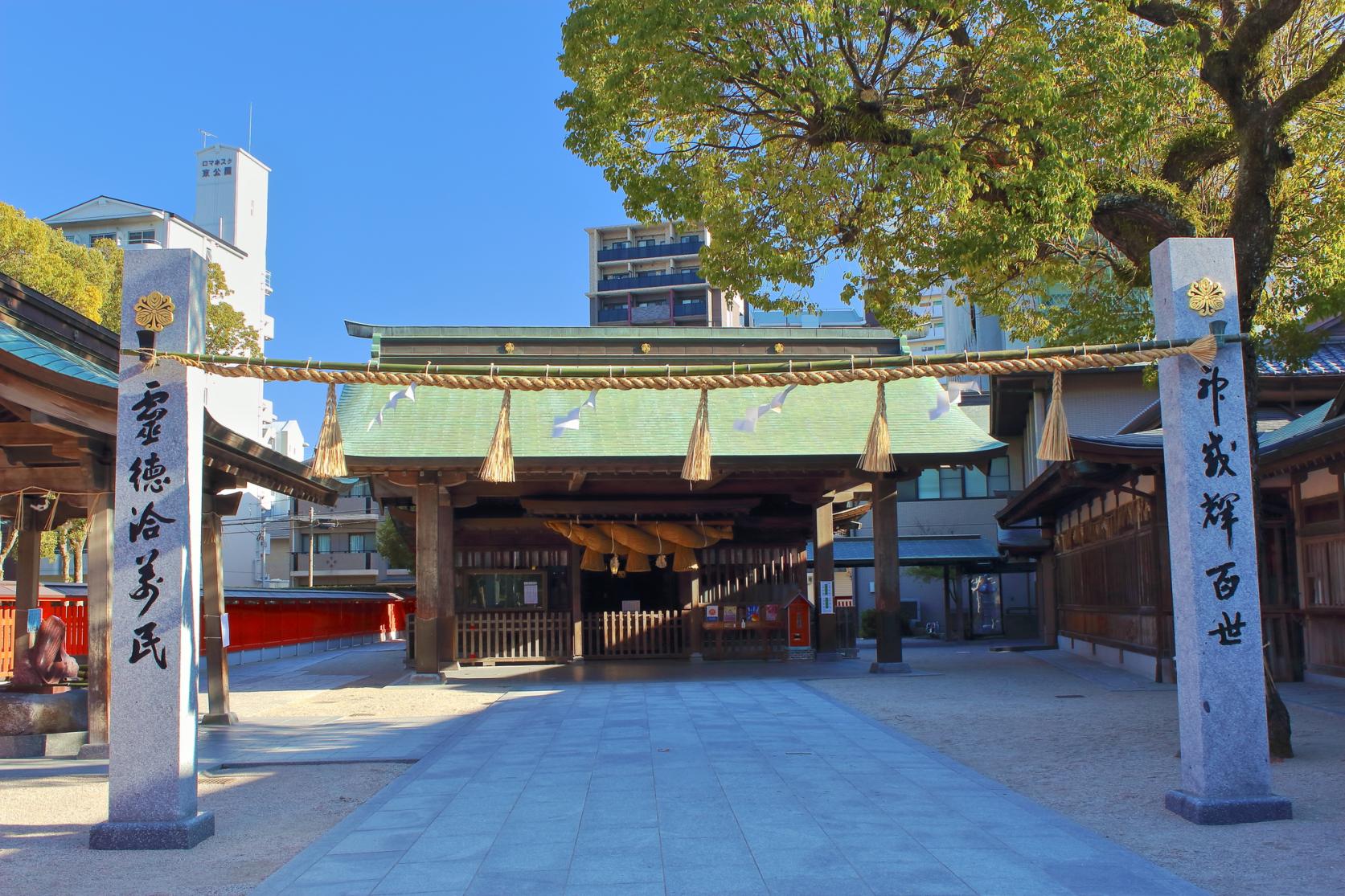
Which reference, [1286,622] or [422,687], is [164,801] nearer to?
[422,687]

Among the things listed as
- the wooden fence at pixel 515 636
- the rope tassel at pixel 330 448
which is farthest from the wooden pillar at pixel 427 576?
the rope tassel at pixel 330 448

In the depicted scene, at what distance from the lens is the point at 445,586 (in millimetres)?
18562

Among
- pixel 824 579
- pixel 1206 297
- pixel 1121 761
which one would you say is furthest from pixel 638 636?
pixel 1206 297

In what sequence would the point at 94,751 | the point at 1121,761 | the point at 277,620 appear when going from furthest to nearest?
the point at 277,620 → the point at 94,751 → the point at 1121,761

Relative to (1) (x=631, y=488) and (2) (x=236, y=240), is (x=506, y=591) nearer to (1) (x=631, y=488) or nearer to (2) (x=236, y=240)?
(1) (x=631, y=488)

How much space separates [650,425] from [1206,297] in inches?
471

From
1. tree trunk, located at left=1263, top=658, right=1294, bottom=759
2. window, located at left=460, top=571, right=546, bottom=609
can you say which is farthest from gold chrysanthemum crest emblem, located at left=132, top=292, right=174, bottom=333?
window, located at left=460, top=571, right=546, bottom=609

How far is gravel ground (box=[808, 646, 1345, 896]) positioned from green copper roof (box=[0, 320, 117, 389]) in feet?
27.4

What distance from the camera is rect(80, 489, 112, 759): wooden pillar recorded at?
32.9ft

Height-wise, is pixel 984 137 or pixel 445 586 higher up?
pixel 984 137

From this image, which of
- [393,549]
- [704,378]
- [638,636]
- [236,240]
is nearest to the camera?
[704,378]

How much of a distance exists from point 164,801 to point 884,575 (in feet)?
42.8

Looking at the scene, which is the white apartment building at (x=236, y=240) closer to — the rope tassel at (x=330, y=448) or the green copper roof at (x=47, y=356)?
the green copper roof at (x=47, y=356)

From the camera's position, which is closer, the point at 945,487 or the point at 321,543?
the point at 945,487
